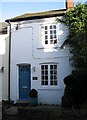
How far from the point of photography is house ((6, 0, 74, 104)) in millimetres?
18688

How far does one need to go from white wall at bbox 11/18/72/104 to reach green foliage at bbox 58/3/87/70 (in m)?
0.61

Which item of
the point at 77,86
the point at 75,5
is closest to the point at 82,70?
the point at 77,86

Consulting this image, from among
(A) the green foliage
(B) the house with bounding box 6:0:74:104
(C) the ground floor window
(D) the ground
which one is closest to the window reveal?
(B) the house with bounding box 6:0:74:104

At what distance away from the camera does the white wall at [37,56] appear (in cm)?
1859

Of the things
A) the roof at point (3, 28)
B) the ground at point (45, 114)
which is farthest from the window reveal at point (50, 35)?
the ground at point (45, 114)

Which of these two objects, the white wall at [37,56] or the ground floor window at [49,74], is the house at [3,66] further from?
the ground floor window at [49,74]

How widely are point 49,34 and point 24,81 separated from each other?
3.74 meters

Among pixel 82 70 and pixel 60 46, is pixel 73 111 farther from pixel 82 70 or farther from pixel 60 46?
pixel 60 46

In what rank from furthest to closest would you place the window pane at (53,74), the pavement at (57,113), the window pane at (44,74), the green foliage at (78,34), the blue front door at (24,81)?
the blue front door at (24,81), the window pane at (44,74), the window pane at (53,74), the green foliage at (78,34), the pavement at (57,113)

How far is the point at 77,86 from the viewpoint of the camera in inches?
606

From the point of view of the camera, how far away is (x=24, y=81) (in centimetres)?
1972

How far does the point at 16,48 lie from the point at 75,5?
506 cm

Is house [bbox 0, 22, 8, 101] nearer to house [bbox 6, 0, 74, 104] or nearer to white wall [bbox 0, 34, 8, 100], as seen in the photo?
white wall [bbox 0, 34, 8, 100]

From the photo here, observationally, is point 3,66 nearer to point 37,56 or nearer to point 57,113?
point 37,56
